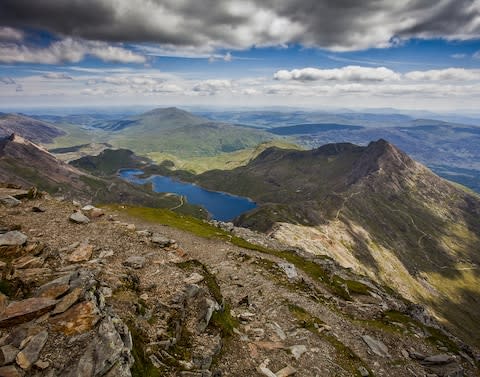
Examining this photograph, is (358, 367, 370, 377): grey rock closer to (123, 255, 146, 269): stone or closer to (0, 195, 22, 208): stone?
(123, 255, 146, 269): stone

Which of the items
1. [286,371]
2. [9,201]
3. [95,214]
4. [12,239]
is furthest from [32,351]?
[95,214]

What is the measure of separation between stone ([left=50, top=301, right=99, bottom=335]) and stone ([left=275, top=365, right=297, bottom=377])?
1449 cm

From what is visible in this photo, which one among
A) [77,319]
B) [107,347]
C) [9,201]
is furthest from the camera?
[9,201]

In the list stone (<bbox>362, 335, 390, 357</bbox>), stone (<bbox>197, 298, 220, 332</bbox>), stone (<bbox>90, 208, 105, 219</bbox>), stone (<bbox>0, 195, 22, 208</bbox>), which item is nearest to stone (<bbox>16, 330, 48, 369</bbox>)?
stone (<bbox>197, 298, 220, 332</bbox>)

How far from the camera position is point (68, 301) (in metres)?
20.7

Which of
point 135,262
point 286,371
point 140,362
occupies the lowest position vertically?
point 286,371

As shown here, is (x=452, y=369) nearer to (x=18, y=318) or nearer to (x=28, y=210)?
(x=18, y=318)

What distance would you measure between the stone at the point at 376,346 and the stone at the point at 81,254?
106ft

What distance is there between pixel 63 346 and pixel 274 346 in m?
17.9

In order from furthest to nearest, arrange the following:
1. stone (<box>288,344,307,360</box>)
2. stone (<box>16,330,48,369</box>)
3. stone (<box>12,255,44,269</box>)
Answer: stone (<box>288,344,307,360</box>) < stone (<box>12,255,44,269</box>) < stone (<box>16,330,48,369</box>)

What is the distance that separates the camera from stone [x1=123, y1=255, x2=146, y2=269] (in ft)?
116

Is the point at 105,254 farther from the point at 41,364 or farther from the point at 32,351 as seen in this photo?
the point at 41,364

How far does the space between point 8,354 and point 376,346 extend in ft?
116

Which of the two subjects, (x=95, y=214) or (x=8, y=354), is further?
(x=95, y=214)
